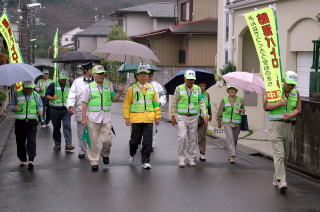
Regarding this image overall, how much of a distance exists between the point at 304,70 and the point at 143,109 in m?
8.81

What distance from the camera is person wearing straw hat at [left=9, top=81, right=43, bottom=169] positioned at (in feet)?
32.9

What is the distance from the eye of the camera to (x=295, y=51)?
17703 mm

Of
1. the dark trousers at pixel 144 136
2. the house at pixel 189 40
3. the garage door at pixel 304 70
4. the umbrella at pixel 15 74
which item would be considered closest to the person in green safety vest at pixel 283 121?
the dark trousers at pixel 144 136

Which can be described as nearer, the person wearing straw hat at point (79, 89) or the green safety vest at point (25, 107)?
the green safety vest at point (25, 107)

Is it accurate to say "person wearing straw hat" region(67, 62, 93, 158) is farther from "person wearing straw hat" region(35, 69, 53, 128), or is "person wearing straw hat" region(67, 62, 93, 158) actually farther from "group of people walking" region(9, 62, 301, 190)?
"person wearing straw hat" region(35, 69, 53, 128)

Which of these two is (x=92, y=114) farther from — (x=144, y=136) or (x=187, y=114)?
(x=187, y=114)

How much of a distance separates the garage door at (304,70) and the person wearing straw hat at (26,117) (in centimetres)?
953

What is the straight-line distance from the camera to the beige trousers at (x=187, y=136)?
1050 cm

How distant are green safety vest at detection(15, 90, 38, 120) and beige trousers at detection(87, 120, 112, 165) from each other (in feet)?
3.62

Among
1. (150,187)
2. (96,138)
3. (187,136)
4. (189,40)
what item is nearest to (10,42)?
(96,138)

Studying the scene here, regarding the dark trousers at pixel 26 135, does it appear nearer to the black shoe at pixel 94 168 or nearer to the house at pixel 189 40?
the black shoe at pixel 94 168

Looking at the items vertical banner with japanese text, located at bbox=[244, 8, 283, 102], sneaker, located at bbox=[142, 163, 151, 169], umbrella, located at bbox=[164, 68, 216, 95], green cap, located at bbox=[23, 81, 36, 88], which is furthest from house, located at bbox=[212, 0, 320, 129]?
A: green cap, located at bbox=[23, 81, 36, 88]

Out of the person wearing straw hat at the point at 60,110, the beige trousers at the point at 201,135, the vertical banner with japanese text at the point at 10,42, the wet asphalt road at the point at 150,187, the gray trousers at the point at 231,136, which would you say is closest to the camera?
the wet asphalt road at the point at 150,187

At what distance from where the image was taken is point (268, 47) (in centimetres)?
884
